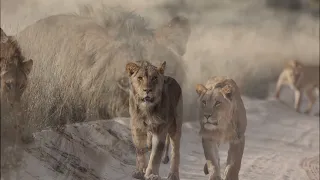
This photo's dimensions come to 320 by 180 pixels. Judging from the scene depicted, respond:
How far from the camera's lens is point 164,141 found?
7.80ft

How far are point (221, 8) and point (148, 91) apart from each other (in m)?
1.44

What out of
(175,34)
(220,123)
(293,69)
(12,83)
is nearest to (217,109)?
(220,123)

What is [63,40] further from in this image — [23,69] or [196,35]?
[196,35]

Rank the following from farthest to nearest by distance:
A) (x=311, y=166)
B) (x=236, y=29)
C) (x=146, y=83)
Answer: (x=236, y=29) < (x=311, y=166) < (x=146, y=83)

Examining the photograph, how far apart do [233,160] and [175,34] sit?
0.70 metres

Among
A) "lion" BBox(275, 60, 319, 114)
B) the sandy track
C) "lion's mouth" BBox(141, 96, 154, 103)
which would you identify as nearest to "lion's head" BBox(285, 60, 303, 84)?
"lion" BBox(275, 60, 319, 114)

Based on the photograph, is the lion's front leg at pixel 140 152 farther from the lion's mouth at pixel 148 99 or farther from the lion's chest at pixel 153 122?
the lion's mouth at pixel 148 99

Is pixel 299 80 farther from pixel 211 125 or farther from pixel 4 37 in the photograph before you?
pixel 4 37

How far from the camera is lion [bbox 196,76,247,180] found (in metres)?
2.41

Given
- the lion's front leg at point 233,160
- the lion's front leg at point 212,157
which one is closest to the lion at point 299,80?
the lion's front leg at point 233,160

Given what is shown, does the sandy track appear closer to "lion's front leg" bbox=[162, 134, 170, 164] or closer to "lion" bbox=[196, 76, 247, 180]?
"lion" bbox=[196, 76, 247, 180]

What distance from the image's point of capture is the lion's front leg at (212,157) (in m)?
2.45

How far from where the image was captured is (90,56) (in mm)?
Result: 2572

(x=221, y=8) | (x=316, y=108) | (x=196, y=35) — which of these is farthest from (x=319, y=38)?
(x=196, y=35)
